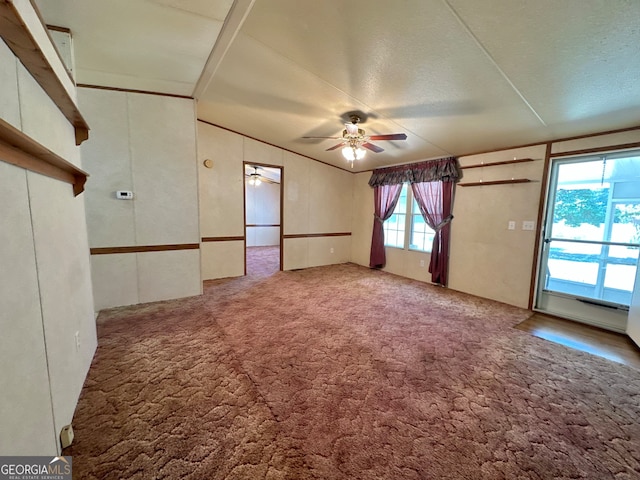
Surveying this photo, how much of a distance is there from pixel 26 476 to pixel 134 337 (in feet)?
5.48

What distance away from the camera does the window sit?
4.85 metres

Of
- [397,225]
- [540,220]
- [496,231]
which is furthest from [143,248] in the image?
[540,220]

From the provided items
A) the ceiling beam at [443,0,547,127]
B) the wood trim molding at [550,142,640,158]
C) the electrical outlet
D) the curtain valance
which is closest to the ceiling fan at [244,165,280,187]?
→ the curtain valance

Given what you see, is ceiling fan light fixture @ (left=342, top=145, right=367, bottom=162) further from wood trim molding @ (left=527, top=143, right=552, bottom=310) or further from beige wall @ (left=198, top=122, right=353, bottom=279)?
wood trim molding @ (left=527, top=143, right=552, bottom=310)

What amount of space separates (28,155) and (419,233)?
5.04 meters

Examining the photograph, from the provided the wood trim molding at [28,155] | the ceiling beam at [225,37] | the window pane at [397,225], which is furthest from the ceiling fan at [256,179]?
the wood trim molding at [28,155]

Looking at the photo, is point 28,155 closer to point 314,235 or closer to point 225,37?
point 225,37

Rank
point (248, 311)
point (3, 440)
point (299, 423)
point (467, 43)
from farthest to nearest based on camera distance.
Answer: point (248, 311) → point (467, 43) → point (299, 423) → point (3, 440)

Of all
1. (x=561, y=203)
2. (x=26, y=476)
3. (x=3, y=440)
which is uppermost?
(x=561, y=203)

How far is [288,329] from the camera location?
8.93ft

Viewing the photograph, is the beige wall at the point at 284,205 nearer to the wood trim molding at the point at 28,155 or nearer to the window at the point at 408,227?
the window at the point at 408,227

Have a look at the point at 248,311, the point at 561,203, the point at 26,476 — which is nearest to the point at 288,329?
the point at 248,311

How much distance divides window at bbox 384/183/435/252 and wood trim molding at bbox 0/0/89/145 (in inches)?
191

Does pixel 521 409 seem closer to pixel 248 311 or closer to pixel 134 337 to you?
pixel 248 311
